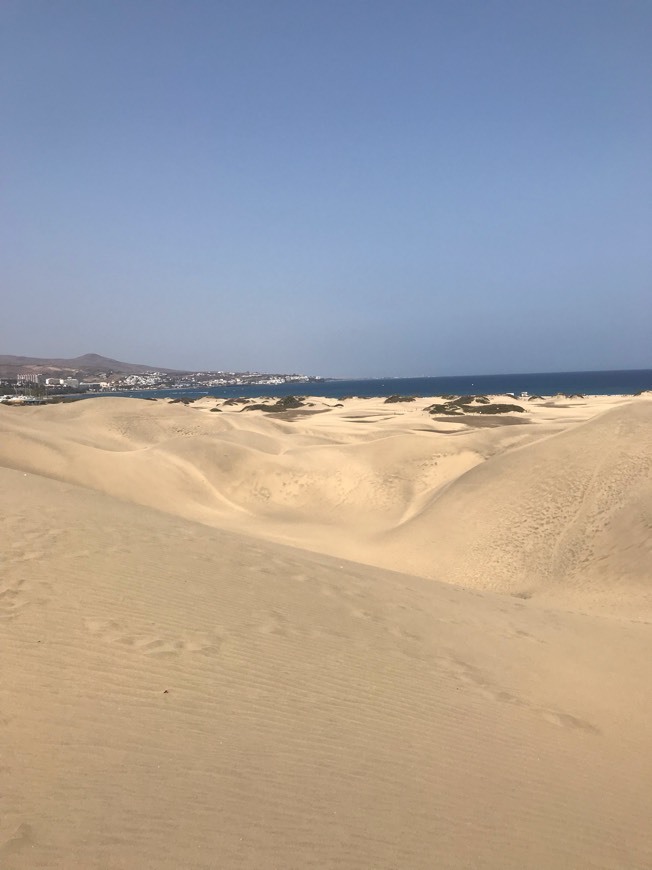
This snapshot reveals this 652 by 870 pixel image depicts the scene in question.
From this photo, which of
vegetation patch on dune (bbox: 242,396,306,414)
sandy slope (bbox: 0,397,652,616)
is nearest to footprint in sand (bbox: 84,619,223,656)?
sandy slope (bbox: 0,397,652,616)

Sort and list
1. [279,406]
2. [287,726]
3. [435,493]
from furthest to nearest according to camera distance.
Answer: [279,406] < [435,493] < [287,726]

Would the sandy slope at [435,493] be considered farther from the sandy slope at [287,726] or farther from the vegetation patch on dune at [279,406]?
the vegetation patch on dune at [279,406]

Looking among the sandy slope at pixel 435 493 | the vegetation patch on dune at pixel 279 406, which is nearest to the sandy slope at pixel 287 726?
the sandy slope at pixel 435 493

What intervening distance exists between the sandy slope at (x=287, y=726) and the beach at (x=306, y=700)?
0.02 m

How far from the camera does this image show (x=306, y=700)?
4867mm

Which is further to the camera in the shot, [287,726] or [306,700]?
[306,700]

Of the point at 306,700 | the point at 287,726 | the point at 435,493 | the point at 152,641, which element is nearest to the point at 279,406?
the point at 435,493

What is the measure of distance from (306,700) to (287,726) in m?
0.46

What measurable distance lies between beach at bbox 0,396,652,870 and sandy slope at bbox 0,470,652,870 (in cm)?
2

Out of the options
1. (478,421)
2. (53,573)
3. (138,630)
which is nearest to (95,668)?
(138,630)

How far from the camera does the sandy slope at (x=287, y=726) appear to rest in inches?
127

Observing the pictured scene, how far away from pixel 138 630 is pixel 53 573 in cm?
161

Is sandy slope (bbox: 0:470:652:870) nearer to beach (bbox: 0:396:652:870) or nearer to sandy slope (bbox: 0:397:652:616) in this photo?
beach (bbox: 0:396:652:870)

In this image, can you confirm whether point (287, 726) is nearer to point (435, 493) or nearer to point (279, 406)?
point (435, 493)
